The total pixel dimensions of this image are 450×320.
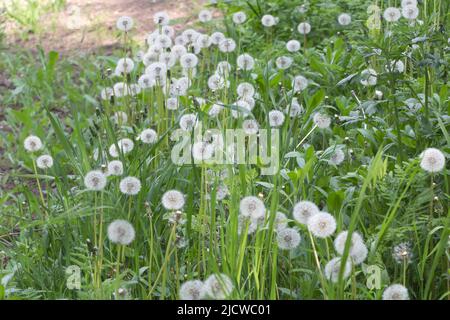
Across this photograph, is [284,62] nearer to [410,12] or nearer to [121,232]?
[410,12]

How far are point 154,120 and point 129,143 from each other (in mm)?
796

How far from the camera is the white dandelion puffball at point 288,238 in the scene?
2.29 m

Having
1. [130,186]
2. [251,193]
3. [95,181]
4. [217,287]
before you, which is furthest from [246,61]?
[217,287]

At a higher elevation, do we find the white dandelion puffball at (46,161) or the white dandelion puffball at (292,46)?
the white dandelion puffball at (292,46)

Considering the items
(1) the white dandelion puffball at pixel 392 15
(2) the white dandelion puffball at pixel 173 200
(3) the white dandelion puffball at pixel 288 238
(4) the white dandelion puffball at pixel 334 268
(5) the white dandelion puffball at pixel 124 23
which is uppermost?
(5) the white dandelion puffball at pixel 124 23

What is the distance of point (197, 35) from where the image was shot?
3971 millimetres

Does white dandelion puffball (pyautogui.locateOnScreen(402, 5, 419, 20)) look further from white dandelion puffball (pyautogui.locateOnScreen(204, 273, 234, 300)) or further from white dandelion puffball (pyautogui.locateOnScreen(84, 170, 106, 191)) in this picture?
white dandelion puffball (pyautogui.locateOnScreen(204, 273, 234, 300))

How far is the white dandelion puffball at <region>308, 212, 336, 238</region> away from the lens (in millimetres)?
2107

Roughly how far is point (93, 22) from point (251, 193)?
11.3ft

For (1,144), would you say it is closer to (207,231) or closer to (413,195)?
(207,231)

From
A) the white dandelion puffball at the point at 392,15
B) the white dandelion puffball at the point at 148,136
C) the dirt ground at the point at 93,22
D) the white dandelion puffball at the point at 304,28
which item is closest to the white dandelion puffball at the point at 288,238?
the white dandelion puffball at the point at 148,136

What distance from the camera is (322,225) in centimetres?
211

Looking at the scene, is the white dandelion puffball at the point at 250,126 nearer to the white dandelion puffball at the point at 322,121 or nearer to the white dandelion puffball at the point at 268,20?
the white dandelion puffball at the point at 322,121

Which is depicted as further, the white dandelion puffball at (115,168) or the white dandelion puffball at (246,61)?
the white dandelion puffball at (246,61)
